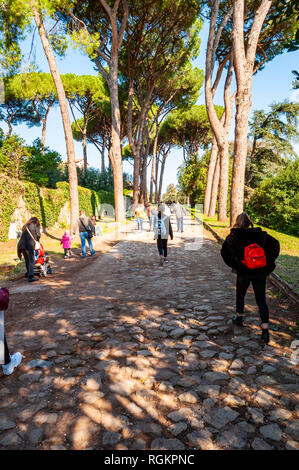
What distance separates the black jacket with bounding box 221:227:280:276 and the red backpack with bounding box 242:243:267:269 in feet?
0.32

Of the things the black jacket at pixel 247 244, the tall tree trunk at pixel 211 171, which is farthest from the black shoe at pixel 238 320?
the tall tree trunk at pixel 211 171

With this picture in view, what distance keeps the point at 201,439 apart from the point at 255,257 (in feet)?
6.99

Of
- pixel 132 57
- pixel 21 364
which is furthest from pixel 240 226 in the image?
pixel 132 57

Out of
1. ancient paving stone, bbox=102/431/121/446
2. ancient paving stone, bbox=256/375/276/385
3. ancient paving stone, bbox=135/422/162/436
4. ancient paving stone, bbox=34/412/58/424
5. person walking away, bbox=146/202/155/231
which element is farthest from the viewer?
person walking away, bbox=146/202/155/231

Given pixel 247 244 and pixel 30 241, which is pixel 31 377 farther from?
pixel 30 241

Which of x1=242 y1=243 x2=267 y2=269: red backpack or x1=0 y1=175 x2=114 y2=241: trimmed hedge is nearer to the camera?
x1=242 y1=243 x2=267 y2=269: red backpack

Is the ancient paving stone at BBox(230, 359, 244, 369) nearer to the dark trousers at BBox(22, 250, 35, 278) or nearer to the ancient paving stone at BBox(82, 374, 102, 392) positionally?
the ancient paving stone at BBox(82, 374, 102, 392)

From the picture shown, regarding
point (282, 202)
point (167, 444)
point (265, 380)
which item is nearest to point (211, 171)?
point (282, 202)

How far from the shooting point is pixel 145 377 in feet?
9.68

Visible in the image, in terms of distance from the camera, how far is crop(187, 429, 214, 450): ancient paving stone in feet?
6.84

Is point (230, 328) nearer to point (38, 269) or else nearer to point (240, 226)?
point (240, 226)

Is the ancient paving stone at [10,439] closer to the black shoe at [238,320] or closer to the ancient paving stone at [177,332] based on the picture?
the ancient paving stone at [177,332]

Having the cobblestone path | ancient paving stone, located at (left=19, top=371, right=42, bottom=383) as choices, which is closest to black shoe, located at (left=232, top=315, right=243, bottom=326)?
the cobblestone path

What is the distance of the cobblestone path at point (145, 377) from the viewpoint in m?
2.20
